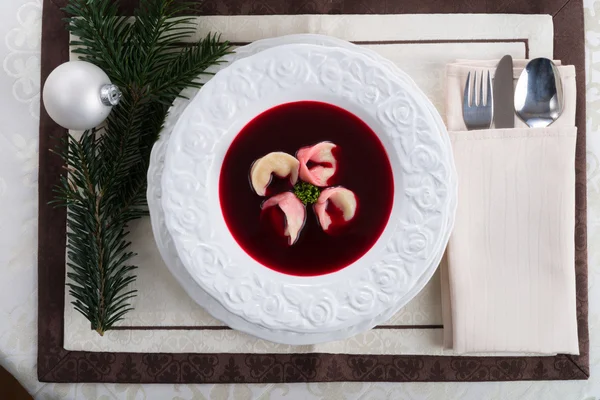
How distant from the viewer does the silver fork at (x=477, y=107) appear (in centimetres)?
83

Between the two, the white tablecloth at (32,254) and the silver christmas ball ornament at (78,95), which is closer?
the silver christmas ball ornament at (78,95)

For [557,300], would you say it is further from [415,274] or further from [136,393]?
[136,393]

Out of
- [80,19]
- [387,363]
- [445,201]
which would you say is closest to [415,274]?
[445,201]

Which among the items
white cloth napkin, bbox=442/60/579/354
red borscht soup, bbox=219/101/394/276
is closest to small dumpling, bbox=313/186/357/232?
red borscht soup, bbox=219/101/394/276

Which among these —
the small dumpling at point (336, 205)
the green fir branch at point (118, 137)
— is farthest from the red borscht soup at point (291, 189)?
the green fir branch at point (118, 137)

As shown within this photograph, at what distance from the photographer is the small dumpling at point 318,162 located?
771 millimetres

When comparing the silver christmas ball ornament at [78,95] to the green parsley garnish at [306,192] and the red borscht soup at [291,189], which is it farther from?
the green parsley garnish at [306,192]

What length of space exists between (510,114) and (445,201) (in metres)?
0.22

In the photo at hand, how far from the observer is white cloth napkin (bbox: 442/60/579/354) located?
83 centimetres

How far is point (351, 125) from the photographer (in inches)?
30.8

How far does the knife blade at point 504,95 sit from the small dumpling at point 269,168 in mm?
366

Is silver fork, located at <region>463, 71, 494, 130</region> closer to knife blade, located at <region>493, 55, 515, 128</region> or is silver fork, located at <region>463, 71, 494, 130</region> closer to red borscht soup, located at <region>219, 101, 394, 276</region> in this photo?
knife blade, located at <region>493, 55, 515, 128</region>

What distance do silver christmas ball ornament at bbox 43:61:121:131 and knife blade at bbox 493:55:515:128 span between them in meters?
0.64

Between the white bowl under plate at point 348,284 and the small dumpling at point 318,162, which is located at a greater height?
the small dumpling at point 318,162
